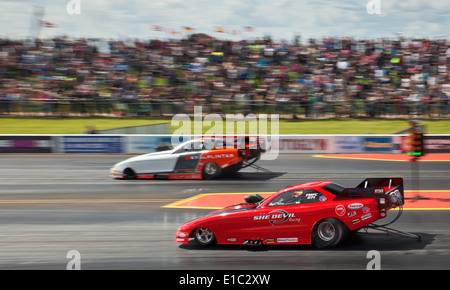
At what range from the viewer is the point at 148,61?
26.5m

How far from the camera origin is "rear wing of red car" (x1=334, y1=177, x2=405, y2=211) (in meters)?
8.73

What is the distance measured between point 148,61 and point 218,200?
14266 mm

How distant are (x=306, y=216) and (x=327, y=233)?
488 mm

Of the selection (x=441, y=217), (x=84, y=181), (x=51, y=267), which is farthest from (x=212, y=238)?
(x=84, y=181)

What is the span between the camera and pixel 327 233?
9.01 meters

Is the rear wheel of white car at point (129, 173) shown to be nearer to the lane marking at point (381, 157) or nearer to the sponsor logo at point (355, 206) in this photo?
the lane marking at point (381, 157)

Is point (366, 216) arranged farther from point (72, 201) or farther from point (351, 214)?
point (72, 201)

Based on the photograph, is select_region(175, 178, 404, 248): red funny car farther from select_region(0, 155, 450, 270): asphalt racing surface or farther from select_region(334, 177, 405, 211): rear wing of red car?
select_region(0, 155, 450, 270): asphalt racing surface

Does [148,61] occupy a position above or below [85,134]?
above

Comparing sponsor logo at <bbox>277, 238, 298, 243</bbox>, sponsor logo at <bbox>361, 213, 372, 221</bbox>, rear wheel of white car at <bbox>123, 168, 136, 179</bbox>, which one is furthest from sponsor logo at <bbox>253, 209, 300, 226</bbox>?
rear wheel of white car at <bbox>123, 168, 136, 179</bbox>

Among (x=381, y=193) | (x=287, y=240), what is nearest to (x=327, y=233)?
(x=287, y=240)

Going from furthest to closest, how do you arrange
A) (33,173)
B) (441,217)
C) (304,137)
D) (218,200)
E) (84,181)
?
(304,137) → (33,173) → (84,181) → (218,200) → (441,217)
